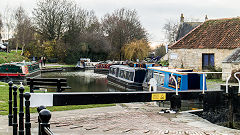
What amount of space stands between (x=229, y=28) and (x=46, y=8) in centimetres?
3119

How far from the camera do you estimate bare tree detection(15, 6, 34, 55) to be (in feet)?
147

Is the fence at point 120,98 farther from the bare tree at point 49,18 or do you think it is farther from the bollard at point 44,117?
the bare tree at point 49,18

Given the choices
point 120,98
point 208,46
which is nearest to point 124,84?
point 208,46

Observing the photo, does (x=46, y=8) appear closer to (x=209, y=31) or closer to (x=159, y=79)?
(x=209, y=31)

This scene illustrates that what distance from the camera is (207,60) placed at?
2341cm

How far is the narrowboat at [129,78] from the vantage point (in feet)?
73.8

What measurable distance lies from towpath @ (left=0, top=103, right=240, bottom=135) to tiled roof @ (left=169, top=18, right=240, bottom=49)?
47.4 ft

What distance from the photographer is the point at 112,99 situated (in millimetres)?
8625

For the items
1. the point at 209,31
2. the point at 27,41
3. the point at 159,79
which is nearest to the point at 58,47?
the point at 27,41

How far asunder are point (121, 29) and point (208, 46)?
27.7 m

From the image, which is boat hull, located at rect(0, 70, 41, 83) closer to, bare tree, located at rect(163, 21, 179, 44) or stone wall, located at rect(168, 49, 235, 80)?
stone wall, located at rect(168, 49, 235, 80)

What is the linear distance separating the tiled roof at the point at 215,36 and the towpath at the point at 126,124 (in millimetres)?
14446

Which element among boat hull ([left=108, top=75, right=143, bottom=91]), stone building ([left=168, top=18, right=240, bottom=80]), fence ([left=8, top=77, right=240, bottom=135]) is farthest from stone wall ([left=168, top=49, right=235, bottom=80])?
fence ([left=8, top=77, right=240, bottom=135])

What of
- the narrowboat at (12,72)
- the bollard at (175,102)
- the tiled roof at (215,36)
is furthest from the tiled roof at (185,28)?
the bollard at (175,102)
